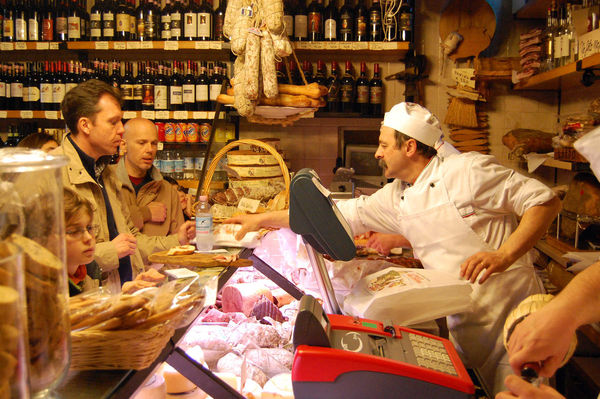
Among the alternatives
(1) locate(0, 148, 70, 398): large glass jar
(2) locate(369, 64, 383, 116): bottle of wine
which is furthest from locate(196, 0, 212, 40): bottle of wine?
(1) locate(0, 148, 70, 398): large glass jar

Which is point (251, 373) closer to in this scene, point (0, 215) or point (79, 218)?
point (79, 218)

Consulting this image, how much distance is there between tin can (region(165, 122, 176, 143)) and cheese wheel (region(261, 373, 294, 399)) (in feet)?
11.9

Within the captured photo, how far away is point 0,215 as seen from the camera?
73 centimetres

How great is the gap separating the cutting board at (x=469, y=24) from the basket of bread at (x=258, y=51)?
262 cm

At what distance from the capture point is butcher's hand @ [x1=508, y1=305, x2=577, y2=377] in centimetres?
106

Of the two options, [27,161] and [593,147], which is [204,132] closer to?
[593,147]

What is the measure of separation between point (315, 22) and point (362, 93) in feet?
2.64

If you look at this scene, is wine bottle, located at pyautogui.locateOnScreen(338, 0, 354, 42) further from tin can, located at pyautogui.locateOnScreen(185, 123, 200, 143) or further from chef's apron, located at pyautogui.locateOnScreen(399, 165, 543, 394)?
chef's apron, located at pyautogui.locateOnScreen(399, 165, 543, 394)

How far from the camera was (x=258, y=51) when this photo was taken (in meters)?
3.06

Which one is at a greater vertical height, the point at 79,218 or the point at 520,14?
the point at 520,14

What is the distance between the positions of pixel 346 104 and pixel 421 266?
9.64 feet

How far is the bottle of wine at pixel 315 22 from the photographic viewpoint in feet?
17.3

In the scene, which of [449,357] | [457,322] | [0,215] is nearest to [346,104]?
[457,322]

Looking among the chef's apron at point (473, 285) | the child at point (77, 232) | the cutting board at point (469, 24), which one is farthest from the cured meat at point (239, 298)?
the cutting board at point (469, 24)
